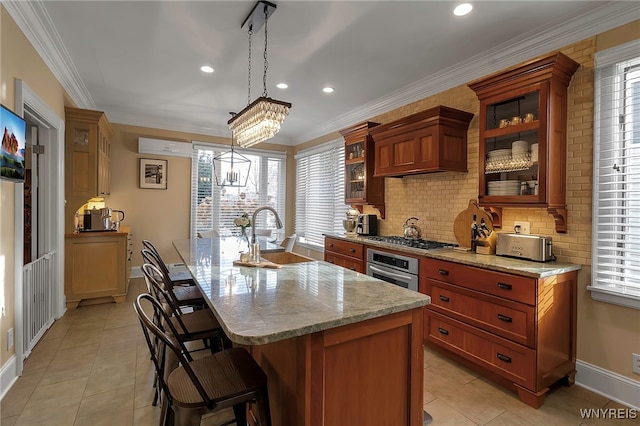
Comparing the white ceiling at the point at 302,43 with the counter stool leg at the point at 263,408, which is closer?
the counter stool leg at the point at 263,408

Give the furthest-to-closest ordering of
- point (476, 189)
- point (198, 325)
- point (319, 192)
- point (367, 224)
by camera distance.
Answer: point (319, 192), point (367, 224), point (476, 189), point (198, 325)

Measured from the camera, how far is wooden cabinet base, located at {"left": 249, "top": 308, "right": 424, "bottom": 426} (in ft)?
4.04

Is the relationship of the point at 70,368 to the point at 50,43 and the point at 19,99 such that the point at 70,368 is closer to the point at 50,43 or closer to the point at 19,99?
the point at 19,99

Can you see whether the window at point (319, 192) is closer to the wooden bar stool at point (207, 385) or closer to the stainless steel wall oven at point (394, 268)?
the stainless steel wall oven at point (394, 268)

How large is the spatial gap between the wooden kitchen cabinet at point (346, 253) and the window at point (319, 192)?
1017mm

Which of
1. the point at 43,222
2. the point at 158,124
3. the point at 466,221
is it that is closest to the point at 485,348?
the point at 466,221

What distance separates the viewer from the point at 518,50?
2877 mm

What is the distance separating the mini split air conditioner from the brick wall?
11.3ft

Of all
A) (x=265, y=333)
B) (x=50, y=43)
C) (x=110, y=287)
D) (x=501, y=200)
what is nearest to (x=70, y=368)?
(x=110, y=287)

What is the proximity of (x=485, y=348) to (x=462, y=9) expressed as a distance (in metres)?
2.61

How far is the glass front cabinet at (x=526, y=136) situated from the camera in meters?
2.43

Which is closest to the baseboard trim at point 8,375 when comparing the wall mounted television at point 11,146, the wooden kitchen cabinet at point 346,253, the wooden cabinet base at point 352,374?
the wall mounted television at point 11,146

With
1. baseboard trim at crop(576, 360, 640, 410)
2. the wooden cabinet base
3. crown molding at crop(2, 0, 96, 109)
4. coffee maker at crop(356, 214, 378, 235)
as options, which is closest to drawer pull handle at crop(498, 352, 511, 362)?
baseboard trim at crop(576, 360, 640, 410)

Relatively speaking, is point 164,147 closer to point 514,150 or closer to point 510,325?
point 514,150
